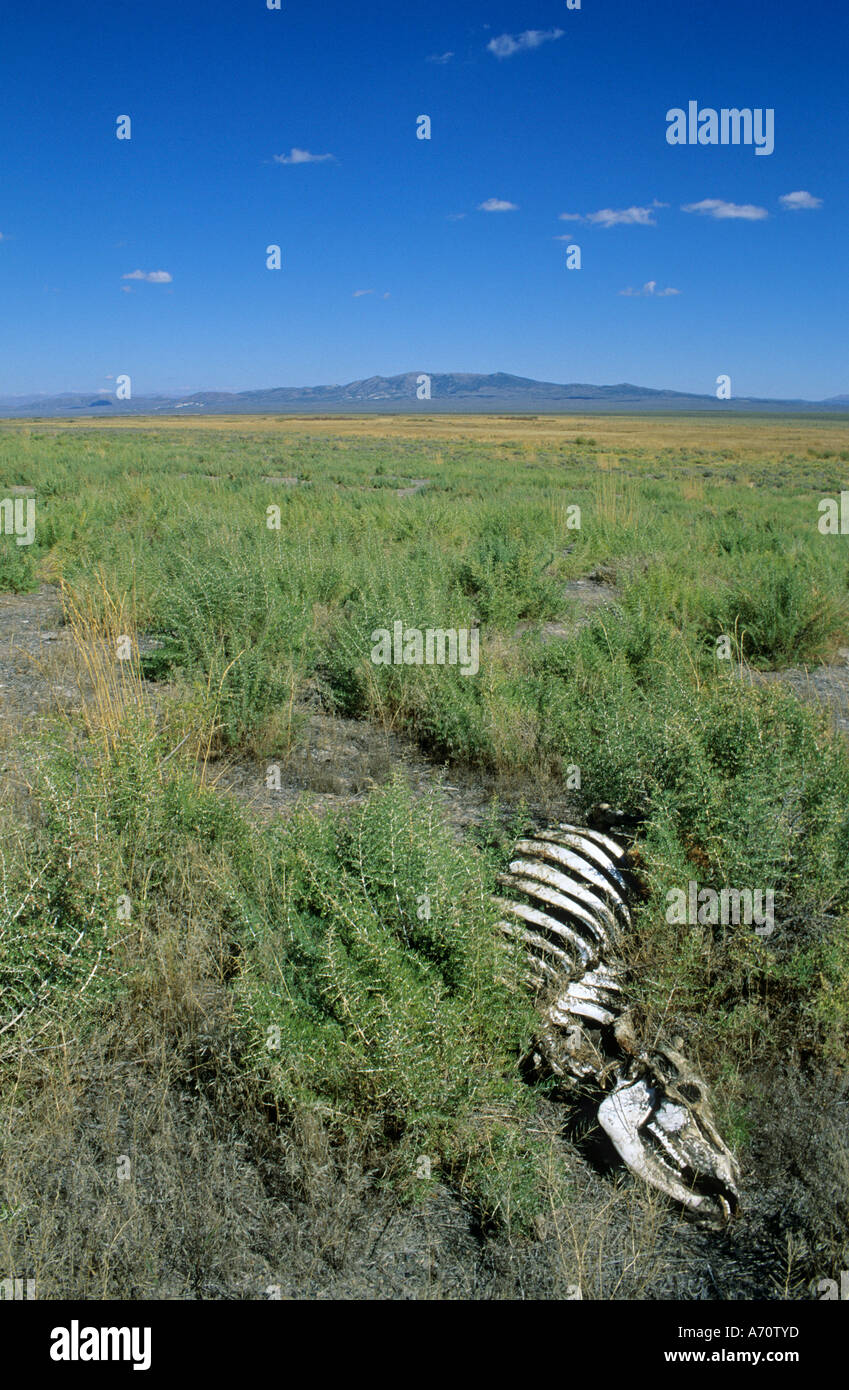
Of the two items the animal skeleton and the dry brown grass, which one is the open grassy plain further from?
the dry brown grass

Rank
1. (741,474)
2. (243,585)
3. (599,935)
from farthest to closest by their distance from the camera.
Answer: (741,474)
(243,585)
(599,935)

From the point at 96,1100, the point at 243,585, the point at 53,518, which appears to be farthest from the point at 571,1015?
the point at 53,518

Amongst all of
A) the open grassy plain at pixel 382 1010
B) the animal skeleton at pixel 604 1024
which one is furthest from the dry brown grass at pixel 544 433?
the animal skeleton at pixel 604 1024

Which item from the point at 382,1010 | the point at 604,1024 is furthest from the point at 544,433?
the point at 382,1010

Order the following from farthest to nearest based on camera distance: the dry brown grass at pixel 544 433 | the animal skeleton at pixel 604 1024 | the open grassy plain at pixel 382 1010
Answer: the dry brown grass at pixel 544 433
the animal skeleton at pixel 604 1024
the open grassy plain at pixel 382 1010

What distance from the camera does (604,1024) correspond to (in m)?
2.72

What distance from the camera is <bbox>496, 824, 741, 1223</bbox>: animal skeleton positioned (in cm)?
223

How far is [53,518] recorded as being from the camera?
11.2 metres

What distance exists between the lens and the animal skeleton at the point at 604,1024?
223 centimetres

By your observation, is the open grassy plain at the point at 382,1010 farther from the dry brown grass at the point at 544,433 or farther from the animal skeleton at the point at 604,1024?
the dry brown grass at the point at 544,433

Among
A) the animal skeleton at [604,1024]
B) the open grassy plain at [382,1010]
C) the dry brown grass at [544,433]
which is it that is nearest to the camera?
the open grassy plain at [382,1010]

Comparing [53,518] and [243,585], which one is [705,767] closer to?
[243,585]
